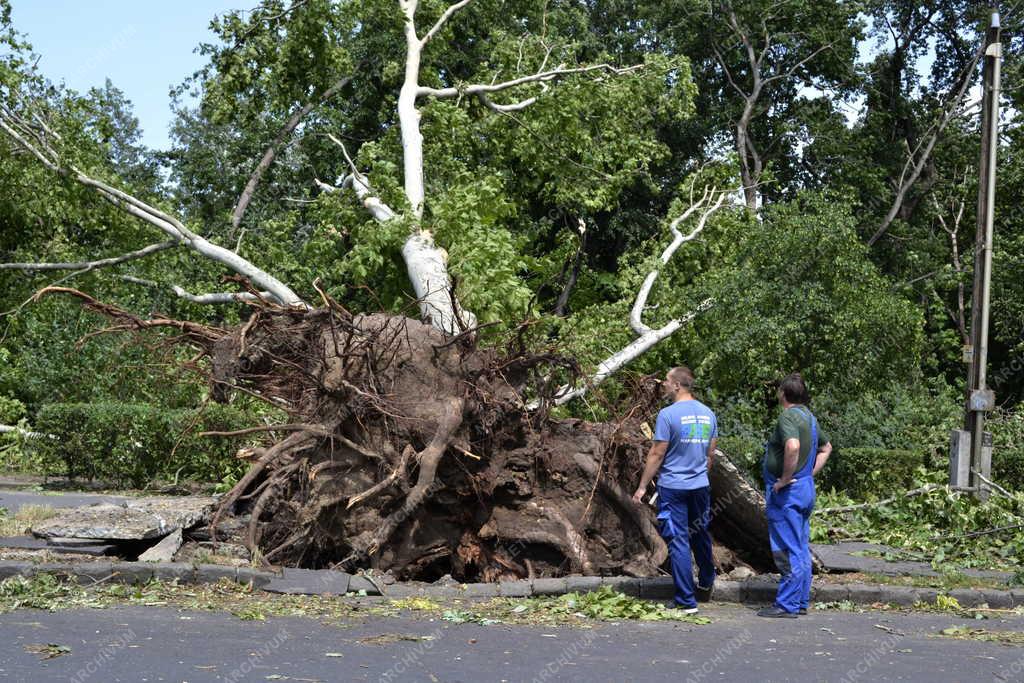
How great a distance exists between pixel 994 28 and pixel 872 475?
6455mm

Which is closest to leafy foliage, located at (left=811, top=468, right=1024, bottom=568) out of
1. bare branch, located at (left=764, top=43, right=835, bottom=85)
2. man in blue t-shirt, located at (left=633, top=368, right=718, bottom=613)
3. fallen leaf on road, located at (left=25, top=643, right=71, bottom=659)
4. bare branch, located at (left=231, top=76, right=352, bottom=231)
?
man in blue t-shirt, located at (left=633, top=368, right=718, bottom=613)

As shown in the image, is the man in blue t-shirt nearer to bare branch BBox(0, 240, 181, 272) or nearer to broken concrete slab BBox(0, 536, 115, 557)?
broken concrete slab BBox(0, 536, 115, 557)

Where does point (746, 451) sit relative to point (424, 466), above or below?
below

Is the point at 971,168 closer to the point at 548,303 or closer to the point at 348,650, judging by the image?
the point at 548,303

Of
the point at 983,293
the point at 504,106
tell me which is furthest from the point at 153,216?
the point at 983,293

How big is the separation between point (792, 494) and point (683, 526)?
33.5 inches

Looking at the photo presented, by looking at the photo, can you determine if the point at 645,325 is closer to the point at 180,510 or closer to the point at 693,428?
the point at 180,510

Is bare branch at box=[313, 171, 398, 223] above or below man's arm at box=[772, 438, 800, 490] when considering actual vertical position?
above

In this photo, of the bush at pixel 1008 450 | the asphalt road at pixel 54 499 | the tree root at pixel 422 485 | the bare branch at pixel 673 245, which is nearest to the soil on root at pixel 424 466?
the tree root at pixel 422 485

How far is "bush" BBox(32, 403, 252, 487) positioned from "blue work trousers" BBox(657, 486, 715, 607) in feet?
36.5

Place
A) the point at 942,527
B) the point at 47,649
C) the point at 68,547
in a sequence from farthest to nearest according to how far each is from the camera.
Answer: the point at 942,527
the point at 68,547
the point at 47,649

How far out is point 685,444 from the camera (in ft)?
28.5

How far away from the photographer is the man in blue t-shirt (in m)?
8.58

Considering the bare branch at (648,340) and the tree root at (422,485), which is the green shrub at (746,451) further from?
the tree root at (422,485)
